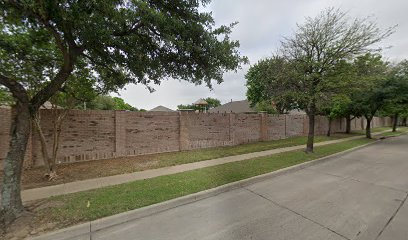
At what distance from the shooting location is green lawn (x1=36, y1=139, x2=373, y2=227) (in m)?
4.54

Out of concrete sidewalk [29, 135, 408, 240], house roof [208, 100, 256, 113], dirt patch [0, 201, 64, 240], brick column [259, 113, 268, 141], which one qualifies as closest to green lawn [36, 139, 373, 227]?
dirt patch [0, 201, 64, 240]

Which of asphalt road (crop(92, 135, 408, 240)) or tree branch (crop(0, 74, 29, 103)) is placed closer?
asphalt road (crop(92, 135, 408, 240))

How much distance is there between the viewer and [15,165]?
4336 millimetres

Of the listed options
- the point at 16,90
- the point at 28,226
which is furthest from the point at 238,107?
the point at 28,226

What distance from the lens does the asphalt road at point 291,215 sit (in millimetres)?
3949

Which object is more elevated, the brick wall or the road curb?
the brick wall

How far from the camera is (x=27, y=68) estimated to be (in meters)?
7.21

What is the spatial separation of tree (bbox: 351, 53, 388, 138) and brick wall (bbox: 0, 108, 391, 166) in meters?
6.98

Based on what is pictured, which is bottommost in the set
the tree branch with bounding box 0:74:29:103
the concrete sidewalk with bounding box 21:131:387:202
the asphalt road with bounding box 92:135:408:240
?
the asphalt road with bounding box 92:135:408:240

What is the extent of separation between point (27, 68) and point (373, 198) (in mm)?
10202

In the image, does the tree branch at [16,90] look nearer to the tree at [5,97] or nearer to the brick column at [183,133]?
the tree at [5,97]

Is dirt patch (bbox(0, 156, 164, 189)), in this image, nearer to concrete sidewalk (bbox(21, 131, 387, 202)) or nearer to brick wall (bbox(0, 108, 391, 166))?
concrete sidewalk (bbox(21, 131, 387, 202))

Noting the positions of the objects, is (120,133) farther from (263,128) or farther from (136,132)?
(263,128)

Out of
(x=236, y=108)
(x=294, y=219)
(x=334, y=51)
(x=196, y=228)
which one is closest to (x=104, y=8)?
(x=196, y=228)
